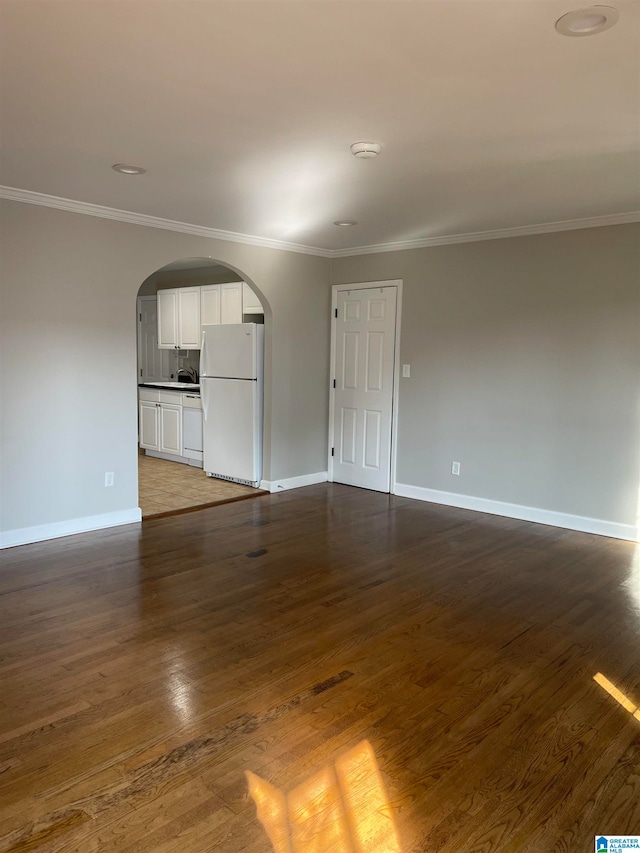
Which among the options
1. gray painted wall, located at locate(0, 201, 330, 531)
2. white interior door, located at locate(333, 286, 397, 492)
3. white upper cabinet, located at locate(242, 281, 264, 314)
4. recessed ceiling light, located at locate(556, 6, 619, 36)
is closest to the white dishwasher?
white upper cabinet, located at locate(242, 281, 264, 314)

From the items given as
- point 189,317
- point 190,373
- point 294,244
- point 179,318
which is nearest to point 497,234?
point 294,244

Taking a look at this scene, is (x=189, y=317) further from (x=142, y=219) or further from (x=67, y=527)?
(x=67, y=527)

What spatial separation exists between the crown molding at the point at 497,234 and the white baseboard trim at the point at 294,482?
2317 millimetres

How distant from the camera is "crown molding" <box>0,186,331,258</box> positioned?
13.5 ft

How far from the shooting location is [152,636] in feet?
9.94

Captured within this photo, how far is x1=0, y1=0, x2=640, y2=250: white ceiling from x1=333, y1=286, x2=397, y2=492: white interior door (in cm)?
181

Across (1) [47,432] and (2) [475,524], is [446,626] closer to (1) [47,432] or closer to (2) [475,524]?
(2) [475,524]

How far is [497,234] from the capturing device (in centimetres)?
514

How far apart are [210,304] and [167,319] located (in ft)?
3.44

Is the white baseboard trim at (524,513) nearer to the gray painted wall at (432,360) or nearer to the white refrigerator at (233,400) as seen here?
the gray painted wall at (432,360)

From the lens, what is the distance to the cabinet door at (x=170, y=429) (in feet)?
24.3

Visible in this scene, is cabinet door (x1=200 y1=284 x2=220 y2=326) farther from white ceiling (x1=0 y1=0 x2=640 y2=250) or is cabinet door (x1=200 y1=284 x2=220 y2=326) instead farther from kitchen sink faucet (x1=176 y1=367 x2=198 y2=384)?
white ceiling (x1=0 y1=0 x2=640 y2=250)

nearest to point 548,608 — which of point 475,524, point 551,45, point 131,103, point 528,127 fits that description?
point 475,524

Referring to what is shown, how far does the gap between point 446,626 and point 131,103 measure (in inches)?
114
